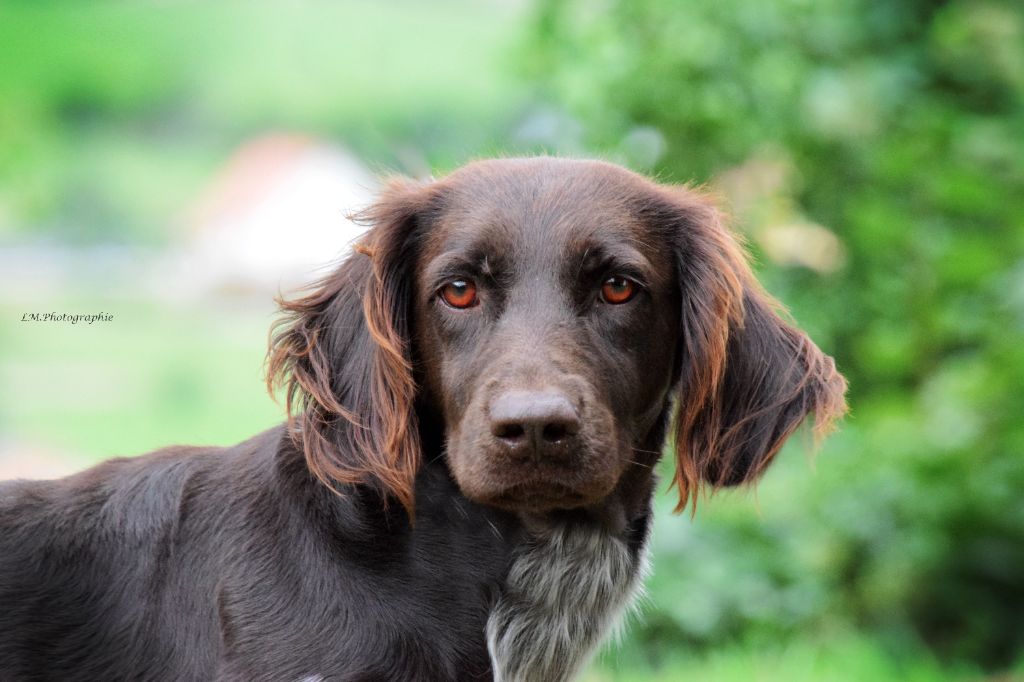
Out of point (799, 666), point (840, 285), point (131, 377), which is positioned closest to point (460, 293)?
point (799, 666)

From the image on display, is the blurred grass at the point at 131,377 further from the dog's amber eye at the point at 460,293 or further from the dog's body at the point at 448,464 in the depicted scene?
the dog's amber eye at the point at 460,293

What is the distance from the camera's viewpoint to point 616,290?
3094mm

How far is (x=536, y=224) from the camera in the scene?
309cm

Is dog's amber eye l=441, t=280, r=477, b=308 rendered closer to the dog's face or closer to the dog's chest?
the dog's face

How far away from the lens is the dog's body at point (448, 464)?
2.87 metres

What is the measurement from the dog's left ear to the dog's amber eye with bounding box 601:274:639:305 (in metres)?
0.23

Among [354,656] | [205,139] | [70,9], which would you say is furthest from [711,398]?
[70,9]

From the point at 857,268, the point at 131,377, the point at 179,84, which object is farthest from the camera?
the point at 179,84

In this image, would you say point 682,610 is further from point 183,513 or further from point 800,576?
point 183,513

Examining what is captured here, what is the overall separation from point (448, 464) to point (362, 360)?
0.34 metres

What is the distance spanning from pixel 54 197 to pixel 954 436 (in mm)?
7291

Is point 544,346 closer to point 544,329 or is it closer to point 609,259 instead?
point 544,329

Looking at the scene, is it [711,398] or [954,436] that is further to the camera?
[954,436]

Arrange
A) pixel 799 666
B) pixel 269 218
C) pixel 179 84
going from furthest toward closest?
1. pixel 179 84
2. pixel 269 218
3. pixel 799 666
